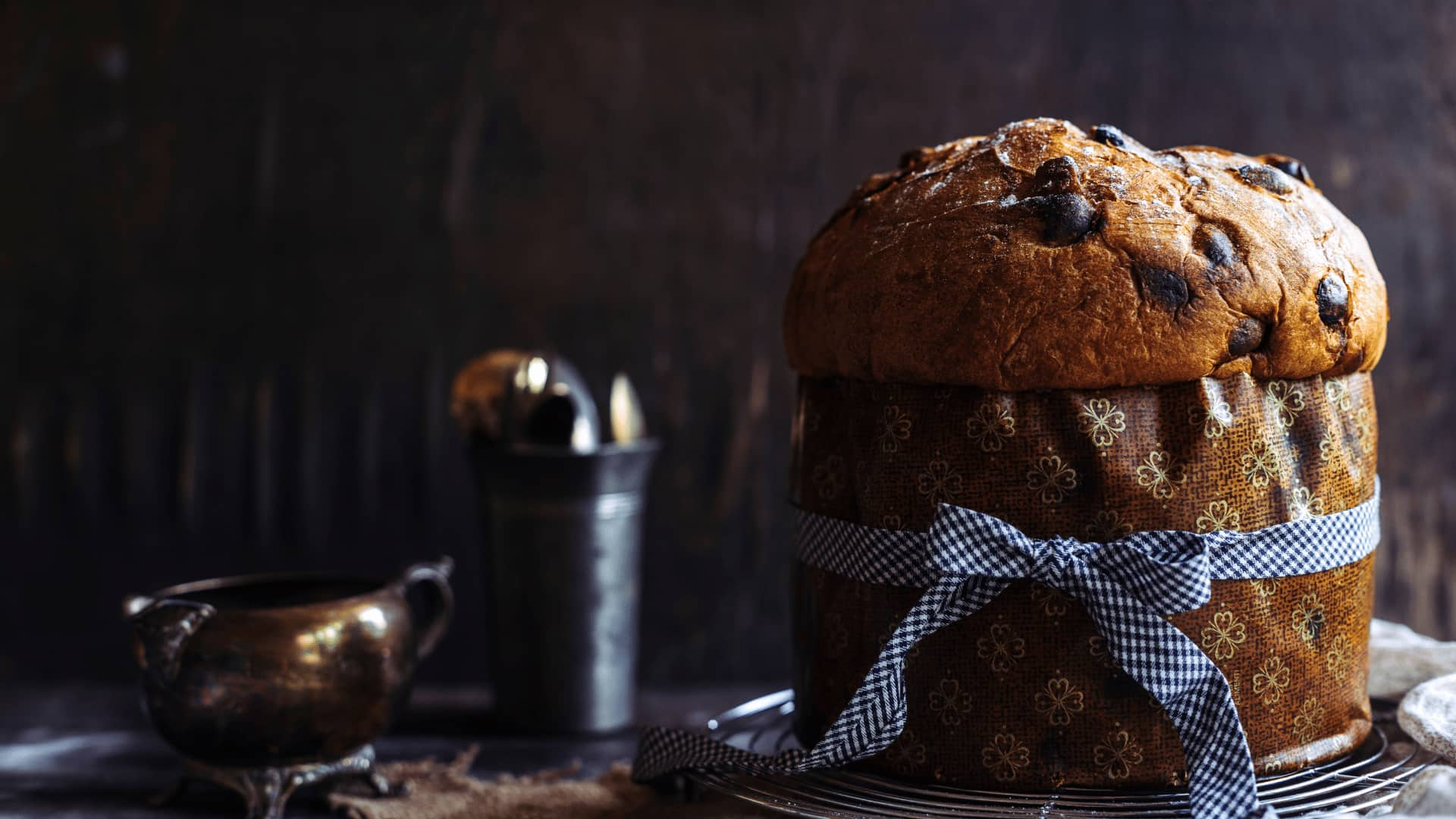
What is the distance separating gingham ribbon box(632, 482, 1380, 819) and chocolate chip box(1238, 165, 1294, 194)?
0.24m

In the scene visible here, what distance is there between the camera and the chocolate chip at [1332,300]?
32.2 inches

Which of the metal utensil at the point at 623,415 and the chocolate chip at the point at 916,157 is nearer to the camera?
the chocolate chip at the point at 916,157

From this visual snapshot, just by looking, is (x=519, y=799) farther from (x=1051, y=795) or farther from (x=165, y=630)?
(x=1051, y=795)

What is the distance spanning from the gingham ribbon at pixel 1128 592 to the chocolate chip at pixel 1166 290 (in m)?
0.15

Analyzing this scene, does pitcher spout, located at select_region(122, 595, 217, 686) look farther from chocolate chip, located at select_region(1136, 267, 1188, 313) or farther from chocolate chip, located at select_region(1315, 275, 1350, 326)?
chocolate chip, located at select_region(1315, 275, 1350, 326)

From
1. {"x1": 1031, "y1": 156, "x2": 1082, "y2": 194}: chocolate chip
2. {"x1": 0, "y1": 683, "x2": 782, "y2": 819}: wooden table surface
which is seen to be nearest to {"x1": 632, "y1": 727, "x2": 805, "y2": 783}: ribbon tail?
{"x1": 0, "y1": 683, "x2": 782, "y2": 819}: wooden table surface

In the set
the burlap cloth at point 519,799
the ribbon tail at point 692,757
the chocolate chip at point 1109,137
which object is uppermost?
the chocolate chip at point 1109,137

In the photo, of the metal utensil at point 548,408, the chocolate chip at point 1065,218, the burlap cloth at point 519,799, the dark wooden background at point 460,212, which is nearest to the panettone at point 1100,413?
the chocolate chip at point 1065,218

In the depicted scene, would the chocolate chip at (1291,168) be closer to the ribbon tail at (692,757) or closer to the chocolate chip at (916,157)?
the chocolate chip at (916,157)

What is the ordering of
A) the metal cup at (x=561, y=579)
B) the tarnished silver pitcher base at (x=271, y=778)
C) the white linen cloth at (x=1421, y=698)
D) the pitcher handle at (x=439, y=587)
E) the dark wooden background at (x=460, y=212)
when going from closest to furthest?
1. the white linen cloth at (x=1421, y=698)
2. the tarnished silver pitcher base at (x=271, y=778)
3. the pitcher handle at (x=439, y=587)
4. the metal cup at (x=561, y=579)
5. the dark wooden background at (x=460, y=212)

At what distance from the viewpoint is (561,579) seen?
1300 mm

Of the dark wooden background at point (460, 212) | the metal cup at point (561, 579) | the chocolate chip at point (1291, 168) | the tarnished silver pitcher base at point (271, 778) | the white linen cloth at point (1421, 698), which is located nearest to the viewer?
the white linen cloth at point (1421, 698)

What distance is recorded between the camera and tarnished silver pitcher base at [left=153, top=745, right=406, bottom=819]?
3.44 feet

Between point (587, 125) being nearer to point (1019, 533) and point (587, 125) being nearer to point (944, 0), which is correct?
point (944, 0)
